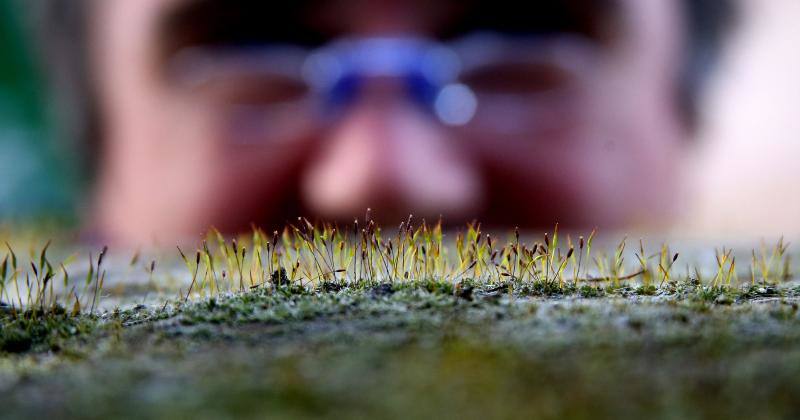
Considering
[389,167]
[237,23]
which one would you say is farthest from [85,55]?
[389,167]

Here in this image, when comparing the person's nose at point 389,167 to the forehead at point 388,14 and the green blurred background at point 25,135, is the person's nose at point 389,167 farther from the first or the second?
the green blurred background at point 25,135

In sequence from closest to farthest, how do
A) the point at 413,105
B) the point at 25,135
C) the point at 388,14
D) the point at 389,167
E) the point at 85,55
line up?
the point at 389,167 → the point at 388,14 → the point at 413,105 → the point at 85,55 → the point at 25,135

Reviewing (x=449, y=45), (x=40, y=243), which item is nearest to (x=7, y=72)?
(x=40, y=243)

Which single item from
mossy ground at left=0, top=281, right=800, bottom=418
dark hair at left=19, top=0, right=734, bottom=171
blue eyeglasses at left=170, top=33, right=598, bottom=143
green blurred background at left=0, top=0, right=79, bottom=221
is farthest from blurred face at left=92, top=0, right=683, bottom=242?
green blurred background at left=0, top=0, right=79, bottom=221

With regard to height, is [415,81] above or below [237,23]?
below

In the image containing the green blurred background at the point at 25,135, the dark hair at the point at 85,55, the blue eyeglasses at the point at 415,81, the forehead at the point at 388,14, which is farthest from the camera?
the green blurred background at the point at 25,135

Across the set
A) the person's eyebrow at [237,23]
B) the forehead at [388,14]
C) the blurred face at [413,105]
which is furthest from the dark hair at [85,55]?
the person's eyebrow at [237,23]

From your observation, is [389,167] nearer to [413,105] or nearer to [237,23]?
[413,105]
